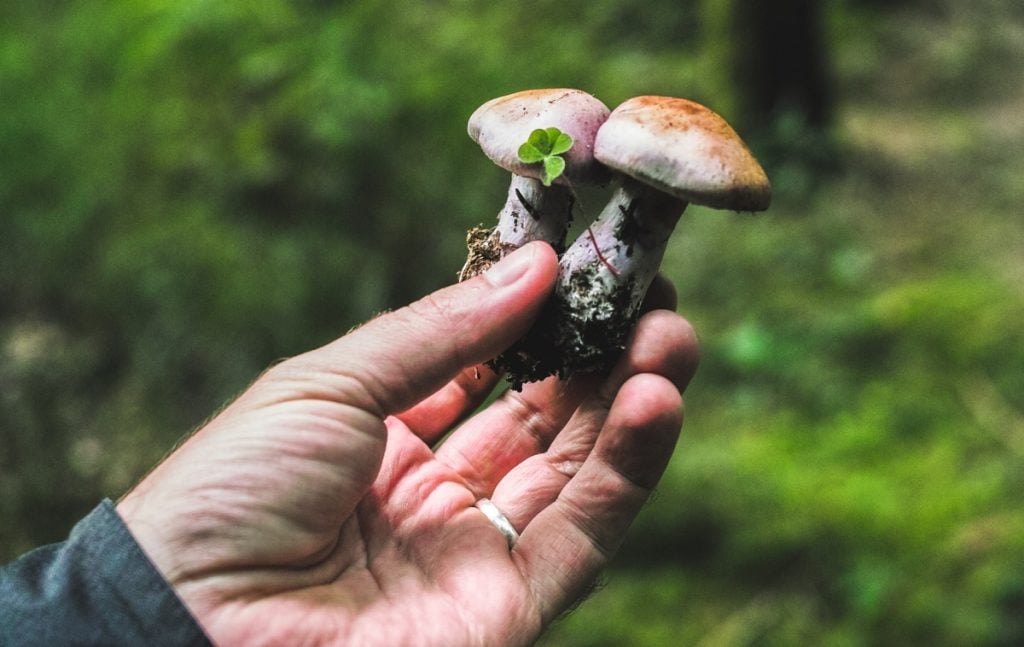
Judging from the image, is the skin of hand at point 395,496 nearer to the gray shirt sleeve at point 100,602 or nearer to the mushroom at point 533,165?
the gray shirt sleeve at point 100,602

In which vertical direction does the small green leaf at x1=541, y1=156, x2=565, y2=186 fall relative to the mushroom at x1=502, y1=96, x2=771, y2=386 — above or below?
above

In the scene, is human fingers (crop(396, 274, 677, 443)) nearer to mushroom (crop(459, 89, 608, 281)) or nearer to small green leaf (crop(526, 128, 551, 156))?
mushroom (crop(459, 89, 608, 281))

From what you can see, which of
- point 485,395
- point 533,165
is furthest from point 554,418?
point 533,165

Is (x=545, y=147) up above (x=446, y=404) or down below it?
above

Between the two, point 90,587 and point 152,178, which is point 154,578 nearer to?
point 90,587

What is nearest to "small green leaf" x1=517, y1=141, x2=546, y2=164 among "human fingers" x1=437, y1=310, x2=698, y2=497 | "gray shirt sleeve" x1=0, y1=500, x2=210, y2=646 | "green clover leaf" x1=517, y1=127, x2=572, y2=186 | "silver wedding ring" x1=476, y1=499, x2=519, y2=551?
"green clover leaf" x1=517, y1=127, x2=572, y2=186

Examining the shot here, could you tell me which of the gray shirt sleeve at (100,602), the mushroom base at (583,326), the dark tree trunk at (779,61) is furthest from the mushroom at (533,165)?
the dark tree trunk at (779,61)

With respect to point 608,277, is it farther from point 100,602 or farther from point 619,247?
point 100,602
